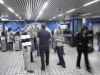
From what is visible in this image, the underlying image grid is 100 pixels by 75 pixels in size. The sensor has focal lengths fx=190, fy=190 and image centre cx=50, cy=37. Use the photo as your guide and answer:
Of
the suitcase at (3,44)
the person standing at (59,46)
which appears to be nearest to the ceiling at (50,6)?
the suitcase at (3,44)

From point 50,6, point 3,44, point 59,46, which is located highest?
point 50,6

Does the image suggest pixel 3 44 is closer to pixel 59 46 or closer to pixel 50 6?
pixel 50 6

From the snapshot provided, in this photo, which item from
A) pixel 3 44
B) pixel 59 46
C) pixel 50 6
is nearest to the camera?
pixel 59 46

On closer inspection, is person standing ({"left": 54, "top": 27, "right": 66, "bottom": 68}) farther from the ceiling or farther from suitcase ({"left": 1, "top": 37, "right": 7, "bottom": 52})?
suitcase ({"left": 1, "top": 37, "right": 7, "bottom": 52})

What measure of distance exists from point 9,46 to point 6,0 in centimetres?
463

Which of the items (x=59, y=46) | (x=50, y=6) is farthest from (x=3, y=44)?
(x=59, y=46)

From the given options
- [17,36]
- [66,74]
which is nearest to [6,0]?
[17,36]

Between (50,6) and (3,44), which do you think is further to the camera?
(50,6)

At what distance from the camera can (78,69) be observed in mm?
7207

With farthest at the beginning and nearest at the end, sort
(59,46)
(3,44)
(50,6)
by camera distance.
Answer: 1. (50,6)
2. (3,44)
3. (59,46)

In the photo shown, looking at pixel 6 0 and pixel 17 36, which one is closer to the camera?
pixel 6 0

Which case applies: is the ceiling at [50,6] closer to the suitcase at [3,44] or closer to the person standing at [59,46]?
the suitcase at [3,44]

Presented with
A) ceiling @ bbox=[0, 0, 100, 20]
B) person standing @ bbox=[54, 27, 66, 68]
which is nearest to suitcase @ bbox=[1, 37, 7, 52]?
ceiling @ bbox=[0, 0, 100, 20]

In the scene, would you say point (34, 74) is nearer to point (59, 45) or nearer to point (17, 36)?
point (59, 45)
